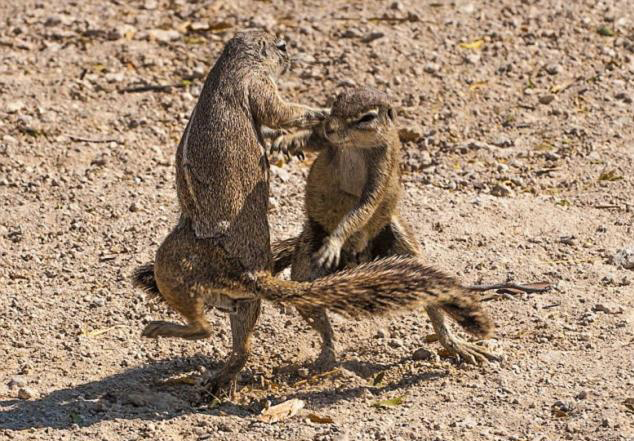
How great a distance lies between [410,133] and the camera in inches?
424

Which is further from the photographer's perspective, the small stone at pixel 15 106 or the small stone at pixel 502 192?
the small stone at pixel 15 106

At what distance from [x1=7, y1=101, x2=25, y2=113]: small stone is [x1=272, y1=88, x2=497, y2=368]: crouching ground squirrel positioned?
12.5ft

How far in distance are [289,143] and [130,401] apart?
1888mm

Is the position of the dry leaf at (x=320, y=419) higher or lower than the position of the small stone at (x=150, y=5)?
lower

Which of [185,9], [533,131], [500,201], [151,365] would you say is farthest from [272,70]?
[185,9]

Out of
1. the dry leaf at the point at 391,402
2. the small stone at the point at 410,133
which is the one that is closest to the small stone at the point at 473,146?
the small stone at the point at 410,133

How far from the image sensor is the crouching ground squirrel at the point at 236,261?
23.6 ft

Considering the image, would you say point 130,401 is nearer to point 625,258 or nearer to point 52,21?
point 625,258

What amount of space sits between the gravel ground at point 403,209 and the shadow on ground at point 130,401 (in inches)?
0.6

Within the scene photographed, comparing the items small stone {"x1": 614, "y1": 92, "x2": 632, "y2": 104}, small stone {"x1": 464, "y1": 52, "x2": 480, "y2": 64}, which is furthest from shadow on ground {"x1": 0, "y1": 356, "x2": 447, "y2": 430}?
small stone {"x1": 464, "y1": 52, "x2": 480, "y2": 64}

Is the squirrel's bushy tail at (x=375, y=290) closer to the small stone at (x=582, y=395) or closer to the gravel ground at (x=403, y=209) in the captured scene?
the gravel ground at (x=403, y=209)

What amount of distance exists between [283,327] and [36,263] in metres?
1.93

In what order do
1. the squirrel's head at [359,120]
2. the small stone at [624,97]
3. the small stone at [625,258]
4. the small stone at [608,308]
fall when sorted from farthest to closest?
the small stone at [624,97] → the small stone at [625,258] → the small stone at [608,308] → the squirrel's head at [359,120]

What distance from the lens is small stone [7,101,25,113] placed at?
11.0m
